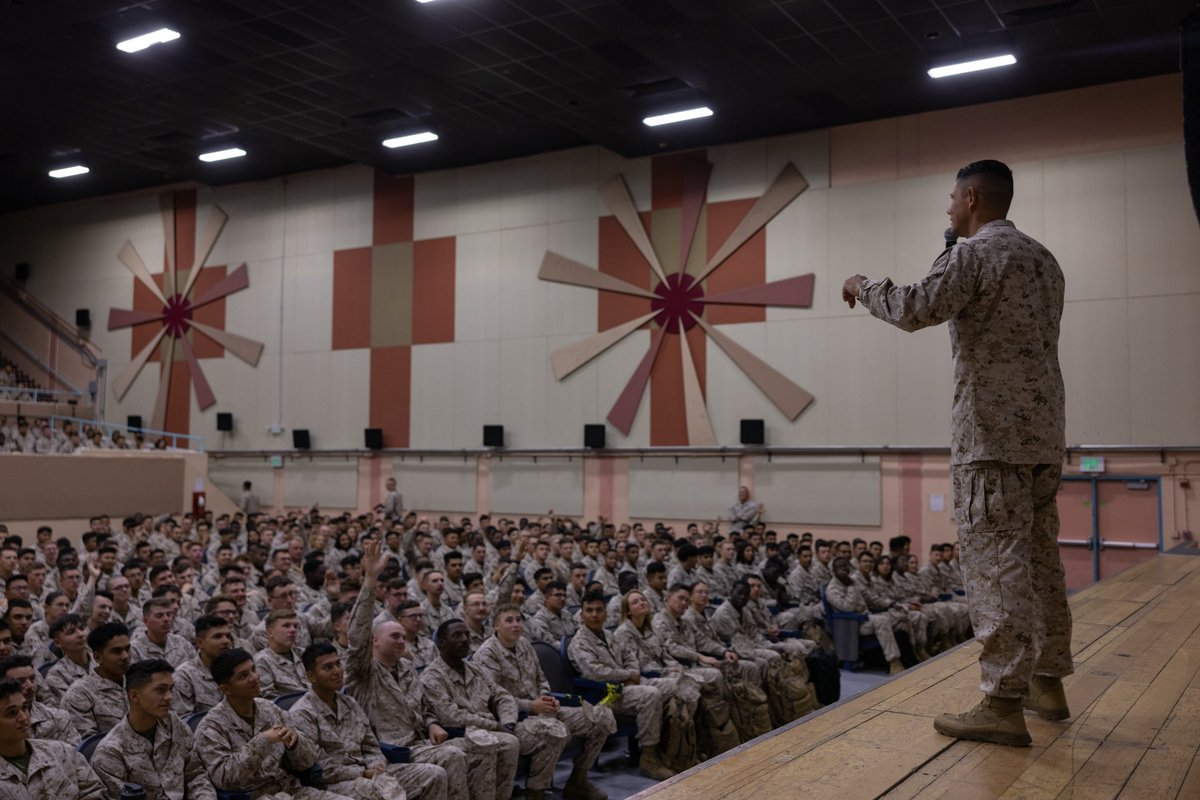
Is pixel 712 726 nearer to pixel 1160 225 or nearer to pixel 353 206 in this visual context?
pixel 1160 225

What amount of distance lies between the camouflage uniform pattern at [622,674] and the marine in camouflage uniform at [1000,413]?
12.0ft

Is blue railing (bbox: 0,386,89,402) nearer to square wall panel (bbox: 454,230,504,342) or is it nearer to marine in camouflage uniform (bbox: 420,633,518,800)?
square wall panel (bbox: 454,230,504,342)

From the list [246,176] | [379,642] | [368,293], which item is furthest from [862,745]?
[246,176]

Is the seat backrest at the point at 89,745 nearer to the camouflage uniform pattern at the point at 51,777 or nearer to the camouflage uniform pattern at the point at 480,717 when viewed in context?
the camouflage uniform pattern at the point at 51,777

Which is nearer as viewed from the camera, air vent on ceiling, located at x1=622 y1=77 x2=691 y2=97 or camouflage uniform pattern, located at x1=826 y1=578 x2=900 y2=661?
camouflage uniform pattern, located at x1=826 y1=578 x2=900 y2=661

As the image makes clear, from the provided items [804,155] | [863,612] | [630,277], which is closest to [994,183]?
[863,612]

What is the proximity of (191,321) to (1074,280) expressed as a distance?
15.4m

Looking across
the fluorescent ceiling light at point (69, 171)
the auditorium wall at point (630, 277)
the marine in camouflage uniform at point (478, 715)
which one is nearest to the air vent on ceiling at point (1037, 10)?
the auditorium wall at point (630, 277)

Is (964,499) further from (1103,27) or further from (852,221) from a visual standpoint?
(852,221)

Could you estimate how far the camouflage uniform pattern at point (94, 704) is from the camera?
14.8 ft

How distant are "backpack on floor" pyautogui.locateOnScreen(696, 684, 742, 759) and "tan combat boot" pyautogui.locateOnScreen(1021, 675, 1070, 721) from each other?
147 inches

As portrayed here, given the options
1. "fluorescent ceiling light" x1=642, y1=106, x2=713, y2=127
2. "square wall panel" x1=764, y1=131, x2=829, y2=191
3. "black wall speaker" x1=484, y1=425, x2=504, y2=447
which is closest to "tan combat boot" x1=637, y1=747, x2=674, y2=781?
"fluorescent ceiling light" x1=642, y1=106, x2=713, y2=127

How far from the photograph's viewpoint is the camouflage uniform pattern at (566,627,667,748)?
5828 millimetres

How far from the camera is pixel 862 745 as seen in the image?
7.83ft
